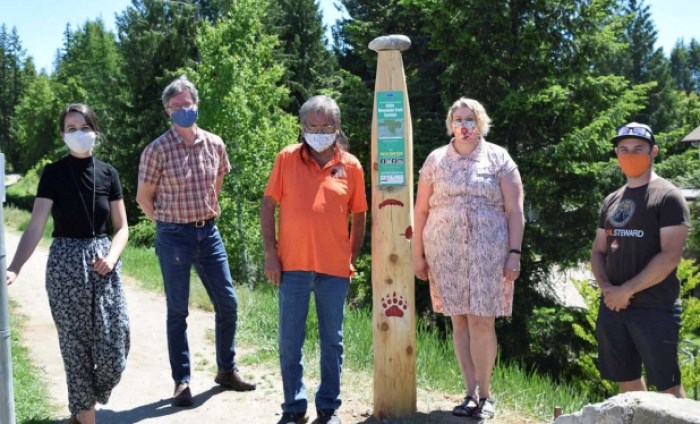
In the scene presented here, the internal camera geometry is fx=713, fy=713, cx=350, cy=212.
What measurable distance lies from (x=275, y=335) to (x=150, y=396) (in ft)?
5.50

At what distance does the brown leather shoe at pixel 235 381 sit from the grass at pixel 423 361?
0.60m

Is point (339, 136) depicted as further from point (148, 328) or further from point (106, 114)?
point (106, 114)

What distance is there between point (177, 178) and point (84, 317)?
1172 mm

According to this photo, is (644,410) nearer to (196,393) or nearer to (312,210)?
(312,210)

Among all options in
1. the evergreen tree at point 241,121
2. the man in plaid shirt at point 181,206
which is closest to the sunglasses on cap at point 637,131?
the man in plaid shirt at point 181,206

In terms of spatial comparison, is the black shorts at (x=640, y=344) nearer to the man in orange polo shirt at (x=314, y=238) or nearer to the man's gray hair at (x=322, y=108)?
the man in orange polo shirt at (x=314, y=238)

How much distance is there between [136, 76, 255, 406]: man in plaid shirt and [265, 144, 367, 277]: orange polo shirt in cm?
78

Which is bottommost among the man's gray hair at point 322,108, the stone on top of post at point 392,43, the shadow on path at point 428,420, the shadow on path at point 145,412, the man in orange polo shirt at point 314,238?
the shadow on path at point 145,412

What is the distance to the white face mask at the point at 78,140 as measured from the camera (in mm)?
4074

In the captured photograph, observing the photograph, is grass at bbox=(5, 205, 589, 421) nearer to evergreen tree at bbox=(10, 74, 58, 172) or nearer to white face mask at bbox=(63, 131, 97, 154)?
white face mask at bbox=(63, 131, 97, 154)

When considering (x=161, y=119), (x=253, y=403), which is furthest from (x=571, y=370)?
(x=161, y=119)

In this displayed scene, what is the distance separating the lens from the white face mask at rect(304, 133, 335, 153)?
167 inches

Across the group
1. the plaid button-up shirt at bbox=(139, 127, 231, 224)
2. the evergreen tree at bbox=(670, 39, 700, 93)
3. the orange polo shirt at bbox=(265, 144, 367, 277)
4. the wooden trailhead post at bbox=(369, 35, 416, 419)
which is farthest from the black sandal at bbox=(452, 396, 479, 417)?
the evergreen tree at bbox=(670, 39, 700, 93)

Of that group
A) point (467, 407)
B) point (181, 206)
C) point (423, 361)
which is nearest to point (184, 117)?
point (181, 206)
